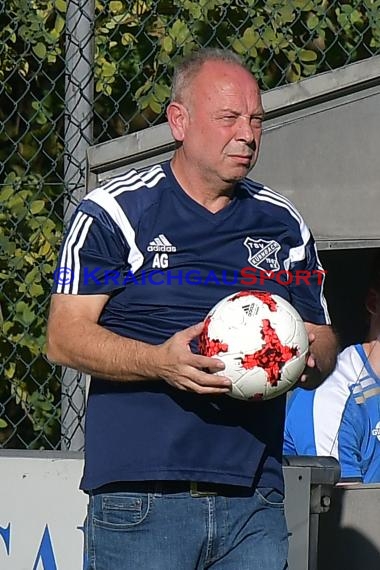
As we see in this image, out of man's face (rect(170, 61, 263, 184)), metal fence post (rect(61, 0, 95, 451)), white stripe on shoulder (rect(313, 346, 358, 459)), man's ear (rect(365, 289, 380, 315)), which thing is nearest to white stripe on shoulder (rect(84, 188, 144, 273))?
man's face (rect(170, 61, 263, 184))

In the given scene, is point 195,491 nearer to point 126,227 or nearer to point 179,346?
point 179,346

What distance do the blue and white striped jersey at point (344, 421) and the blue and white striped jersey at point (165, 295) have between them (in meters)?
1.66

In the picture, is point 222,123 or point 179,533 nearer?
point 179,533

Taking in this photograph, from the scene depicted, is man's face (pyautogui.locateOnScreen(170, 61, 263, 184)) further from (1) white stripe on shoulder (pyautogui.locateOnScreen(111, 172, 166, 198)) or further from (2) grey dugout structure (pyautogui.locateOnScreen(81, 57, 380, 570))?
(2) grey dugout structure (pyautogui.locateOnScreen(81, 57, 380, 570))

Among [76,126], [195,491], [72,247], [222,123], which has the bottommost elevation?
[195,491]

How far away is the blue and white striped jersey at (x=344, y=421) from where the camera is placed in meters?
4.99

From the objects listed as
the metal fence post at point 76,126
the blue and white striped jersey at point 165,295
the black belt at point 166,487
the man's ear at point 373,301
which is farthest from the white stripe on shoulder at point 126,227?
the man's ear at point 373,301

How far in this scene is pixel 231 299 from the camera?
3.16 m

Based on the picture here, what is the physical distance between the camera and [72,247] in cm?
331

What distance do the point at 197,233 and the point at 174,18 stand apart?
2.33m

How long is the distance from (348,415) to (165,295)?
78.9 inches

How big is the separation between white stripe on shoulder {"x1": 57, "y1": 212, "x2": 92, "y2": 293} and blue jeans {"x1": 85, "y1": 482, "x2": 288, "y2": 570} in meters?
0.56

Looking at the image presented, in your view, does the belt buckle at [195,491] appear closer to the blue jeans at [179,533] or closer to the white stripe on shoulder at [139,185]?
the blue jeans at [179,533]

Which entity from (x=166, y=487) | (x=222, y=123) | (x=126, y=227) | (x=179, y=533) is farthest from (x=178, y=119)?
(x=179, y=533)
